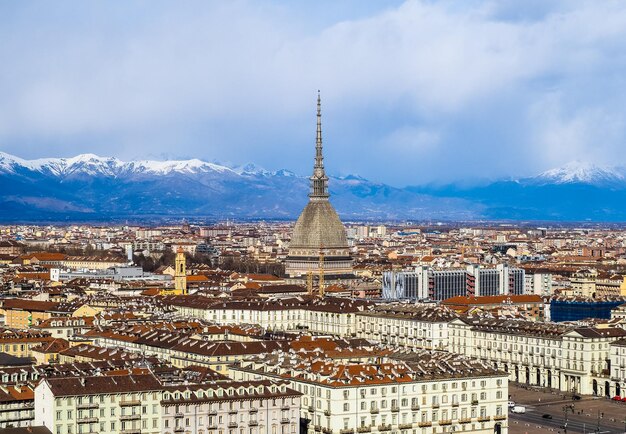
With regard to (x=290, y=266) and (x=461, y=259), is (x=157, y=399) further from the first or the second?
(x=461, y=259)

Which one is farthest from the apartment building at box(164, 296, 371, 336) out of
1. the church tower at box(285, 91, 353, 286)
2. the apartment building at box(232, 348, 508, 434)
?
the apartment building at box(232, 348, 508, 434)

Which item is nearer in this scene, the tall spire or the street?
the street

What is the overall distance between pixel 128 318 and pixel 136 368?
35439 mm

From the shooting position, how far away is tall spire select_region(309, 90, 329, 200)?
490ft

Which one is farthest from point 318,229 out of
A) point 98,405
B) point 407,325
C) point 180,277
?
point 98,405

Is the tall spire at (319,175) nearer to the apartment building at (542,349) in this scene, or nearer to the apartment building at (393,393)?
the apartment building at (542,349)

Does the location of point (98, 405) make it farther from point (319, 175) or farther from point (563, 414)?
point (319, 175)

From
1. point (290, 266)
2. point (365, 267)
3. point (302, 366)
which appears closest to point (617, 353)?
point (302, 366)

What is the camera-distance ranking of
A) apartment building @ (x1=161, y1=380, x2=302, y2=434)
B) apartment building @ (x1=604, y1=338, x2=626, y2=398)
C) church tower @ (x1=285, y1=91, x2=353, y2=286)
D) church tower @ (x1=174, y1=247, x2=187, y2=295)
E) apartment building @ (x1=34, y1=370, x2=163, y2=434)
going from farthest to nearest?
church tower @ (x1=285, y1=91, x2=353, y2=286), church tower @ (x1=174, y1=247, x2=187, y2=295), apartment building @ (x1=604, y1=338, x2=626, y2=398), apartment building @ (x1=161, y1=380, x2=302, y2=434), apartment building @ (x1=34, y1=370, x2=163, y2=434)

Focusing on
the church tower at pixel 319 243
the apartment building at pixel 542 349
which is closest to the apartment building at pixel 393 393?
the apartment building at pixel 542 349

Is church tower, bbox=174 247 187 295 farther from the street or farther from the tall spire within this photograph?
the street

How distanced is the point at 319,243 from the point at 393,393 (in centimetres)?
8289

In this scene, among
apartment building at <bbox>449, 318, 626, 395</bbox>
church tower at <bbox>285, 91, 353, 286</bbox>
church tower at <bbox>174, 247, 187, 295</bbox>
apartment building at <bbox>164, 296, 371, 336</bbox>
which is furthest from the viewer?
church tower at <bbox>285, 91, 353, 286</bbox>

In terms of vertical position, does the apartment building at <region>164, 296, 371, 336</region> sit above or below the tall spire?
below
